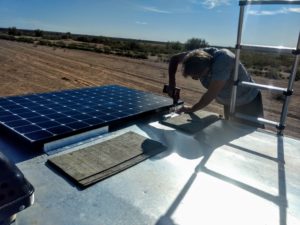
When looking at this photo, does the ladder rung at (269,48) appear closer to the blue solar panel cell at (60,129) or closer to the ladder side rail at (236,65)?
the ladder side rail at (236,65)

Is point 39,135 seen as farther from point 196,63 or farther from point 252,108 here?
point 252,108

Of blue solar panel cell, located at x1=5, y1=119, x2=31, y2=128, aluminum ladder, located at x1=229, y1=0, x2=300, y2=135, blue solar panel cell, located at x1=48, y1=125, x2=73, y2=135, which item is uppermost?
aluminum ladder, located at x1=229, y1=0, x2=300, y2=135

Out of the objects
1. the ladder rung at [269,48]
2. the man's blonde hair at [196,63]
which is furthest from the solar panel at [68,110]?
the ladder rung at [269,48]

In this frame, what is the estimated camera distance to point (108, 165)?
75.2 inches

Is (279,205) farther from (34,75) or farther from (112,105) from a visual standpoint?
(34,75)

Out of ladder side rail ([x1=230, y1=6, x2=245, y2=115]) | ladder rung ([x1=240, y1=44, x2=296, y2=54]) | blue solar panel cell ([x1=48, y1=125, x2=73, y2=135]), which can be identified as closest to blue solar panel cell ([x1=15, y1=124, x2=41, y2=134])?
blue solar panel cell ([x1=48, y1=125, x2=73, y2=135])

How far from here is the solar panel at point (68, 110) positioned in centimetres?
226

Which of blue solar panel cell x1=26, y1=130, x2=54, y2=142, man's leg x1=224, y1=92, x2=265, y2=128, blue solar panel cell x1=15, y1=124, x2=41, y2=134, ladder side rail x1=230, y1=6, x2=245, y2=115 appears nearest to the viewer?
blue solar panel cell x1=26, y1=130, x2=54, y2=142

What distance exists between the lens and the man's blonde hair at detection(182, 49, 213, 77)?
2990 mm

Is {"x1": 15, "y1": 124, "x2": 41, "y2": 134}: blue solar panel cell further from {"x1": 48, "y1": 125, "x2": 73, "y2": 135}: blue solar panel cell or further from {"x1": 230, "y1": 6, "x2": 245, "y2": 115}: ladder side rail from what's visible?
{"x1": 230, "y1": 6, "x2": 245, "y2": 115}: ladder side rail

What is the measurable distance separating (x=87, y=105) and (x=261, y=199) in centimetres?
200

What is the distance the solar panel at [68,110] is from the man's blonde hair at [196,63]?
53 centimetres

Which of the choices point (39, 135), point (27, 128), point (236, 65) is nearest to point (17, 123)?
point (27, 128)

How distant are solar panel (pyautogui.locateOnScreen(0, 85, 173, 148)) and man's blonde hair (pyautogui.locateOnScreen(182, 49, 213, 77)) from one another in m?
0.53
